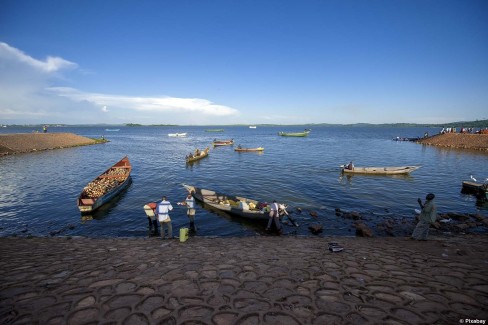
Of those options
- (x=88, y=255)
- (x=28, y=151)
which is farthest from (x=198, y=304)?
(x=28, y=151)

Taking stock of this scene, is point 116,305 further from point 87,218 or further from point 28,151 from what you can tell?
point 28,151

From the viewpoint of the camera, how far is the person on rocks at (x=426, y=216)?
10409 millimetres

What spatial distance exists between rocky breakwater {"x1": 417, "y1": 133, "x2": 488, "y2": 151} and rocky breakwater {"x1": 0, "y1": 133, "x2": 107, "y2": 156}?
107 metres

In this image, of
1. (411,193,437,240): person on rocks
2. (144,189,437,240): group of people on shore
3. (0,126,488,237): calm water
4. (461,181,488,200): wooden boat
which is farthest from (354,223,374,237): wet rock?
(461,181,488,200): wooden boat

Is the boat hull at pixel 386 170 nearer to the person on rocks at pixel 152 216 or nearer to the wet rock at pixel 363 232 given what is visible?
the wet rock at pixel 363 232

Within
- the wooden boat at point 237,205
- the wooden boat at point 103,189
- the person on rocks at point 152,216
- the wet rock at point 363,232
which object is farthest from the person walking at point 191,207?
the wet rock at point 363,232

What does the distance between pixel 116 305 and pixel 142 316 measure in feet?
3.15

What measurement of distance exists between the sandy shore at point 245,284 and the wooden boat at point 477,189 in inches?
642

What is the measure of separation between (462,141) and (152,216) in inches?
3233

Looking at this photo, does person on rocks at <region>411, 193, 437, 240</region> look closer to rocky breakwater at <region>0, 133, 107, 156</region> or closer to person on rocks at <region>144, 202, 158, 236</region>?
person on rocks at <region>144, 202, 158, 236</region>

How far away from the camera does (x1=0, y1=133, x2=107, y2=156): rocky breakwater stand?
51950mm

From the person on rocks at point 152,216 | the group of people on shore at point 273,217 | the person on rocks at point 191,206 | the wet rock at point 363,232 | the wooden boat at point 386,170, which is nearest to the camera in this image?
the group of people on shore at point 273,217

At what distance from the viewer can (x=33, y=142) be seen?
195ft

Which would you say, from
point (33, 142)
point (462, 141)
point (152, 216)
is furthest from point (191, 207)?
point (462, 141)
